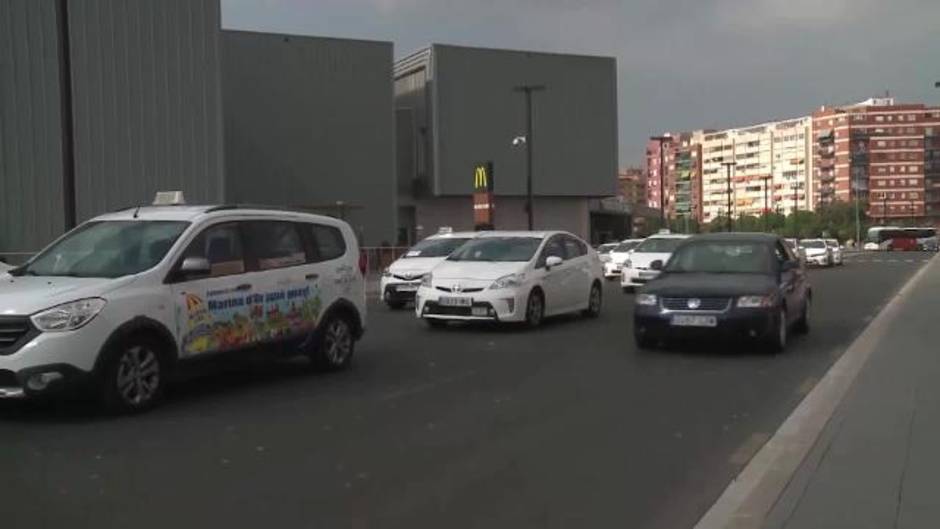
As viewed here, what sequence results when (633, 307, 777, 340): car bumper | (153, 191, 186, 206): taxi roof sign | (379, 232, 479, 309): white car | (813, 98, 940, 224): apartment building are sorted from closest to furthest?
(153, 191, 186, 206): taxi roof sign
(633, 307, 777, 340): car bumper
(379, 232, 479, 309): white car
(813, 98, 940, 224): apartment building

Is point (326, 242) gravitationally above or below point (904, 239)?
above

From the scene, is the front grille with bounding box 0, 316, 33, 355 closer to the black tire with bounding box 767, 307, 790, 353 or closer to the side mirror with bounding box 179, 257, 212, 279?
the side mirror with bounding box 179, 257, 212, 279

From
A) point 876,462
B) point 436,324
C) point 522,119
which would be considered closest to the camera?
point 876,462

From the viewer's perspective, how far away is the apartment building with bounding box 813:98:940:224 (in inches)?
5143

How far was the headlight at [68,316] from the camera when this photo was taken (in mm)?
7582

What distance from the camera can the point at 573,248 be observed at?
663 inches

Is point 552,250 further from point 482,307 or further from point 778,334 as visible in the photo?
point 778,334

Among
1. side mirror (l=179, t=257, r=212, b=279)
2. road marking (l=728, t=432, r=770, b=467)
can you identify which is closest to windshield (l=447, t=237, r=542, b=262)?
side mirror (l=179, t=257, r=212, b=279)

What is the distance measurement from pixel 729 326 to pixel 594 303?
19.0 feet

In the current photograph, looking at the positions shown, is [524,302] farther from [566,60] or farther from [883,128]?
[883,128]

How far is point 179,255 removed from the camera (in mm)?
8664

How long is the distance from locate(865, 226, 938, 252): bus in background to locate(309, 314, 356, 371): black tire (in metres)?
89.5

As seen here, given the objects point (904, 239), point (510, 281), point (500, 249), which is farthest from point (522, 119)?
point (510, 281)

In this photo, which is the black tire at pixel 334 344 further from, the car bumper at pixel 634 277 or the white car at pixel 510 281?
the car bumper at pixel 634 277
